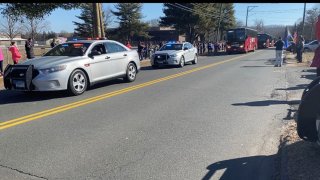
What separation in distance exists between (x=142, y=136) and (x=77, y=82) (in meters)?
4.95

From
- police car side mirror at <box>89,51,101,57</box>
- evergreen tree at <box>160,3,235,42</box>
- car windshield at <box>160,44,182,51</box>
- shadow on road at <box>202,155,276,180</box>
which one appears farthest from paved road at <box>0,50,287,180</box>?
evergreen tree at <box>160,3,235,42</box>

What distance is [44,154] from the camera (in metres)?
5.20

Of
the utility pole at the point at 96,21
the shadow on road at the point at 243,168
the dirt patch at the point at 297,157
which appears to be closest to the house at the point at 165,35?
the utility pole at the point at 96,21

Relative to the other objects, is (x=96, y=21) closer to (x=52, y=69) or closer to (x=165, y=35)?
(x=52, y=69)

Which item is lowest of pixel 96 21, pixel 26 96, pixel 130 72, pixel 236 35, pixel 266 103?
pixel 266 103

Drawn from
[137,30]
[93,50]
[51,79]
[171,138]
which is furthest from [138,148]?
[137,30]

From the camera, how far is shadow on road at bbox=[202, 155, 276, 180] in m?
4.46

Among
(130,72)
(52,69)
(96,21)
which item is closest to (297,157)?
(52,69)

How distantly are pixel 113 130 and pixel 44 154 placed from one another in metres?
1.52

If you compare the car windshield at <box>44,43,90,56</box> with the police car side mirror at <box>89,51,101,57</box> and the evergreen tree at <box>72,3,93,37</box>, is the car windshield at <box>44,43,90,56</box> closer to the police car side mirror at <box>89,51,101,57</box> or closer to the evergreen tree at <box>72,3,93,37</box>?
the police car side mirror at <box>89,51,101,57</box>

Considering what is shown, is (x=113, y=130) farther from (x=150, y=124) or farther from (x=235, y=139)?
(x=235, y=139)

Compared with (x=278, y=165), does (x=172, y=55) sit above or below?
above

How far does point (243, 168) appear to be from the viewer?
4.73 m

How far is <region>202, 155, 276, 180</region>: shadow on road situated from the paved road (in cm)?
1
